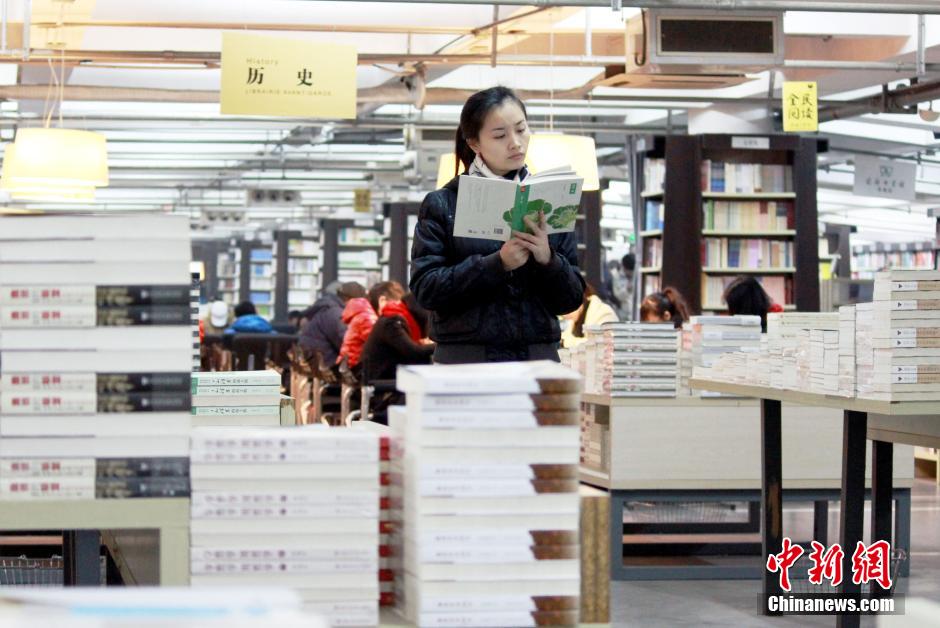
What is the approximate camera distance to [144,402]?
203 centimetres

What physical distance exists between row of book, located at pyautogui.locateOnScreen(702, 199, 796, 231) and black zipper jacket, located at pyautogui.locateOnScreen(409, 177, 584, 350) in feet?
27.7

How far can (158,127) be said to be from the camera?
14117 millimetres

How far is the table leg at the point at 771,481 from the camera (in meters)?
4.78

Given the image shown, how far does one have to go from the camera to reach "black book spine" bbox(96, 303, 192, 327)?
6.65 ft

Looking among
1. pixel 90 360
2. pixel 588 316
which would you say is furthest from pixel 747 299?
pixel 90 360

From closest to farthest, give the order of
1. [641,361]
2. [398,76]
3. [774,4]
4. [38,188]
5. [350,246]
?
1. [641,361]
2. [774,4]
3. [38,188]
4. [398,76]
5. [350,246]

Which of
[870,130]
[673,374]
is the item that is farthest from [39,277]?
[870,130]

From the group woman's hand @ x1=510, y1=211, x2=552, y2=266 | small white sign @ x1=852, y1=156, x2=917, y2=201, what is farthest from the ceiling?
woman's hand @ x1=510, y1=211, x2=552, y2=266

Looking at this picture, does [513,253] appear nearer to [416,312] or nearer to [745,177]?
[416,312]

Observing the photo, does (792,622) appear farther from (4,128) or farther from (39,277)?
(4,128)

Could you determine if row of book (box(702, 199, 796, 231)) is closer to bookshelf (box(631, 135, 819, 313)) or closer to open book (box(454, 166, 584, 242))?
bookshelf (box(631, 135, 819, 313))

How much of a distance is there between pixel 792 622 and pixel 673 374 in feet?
4.03

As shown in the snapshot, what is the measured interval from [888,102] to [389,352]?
4.81 metres

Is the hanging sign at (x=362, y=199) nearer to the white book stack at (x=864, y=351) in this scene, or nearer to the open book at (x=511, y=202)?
the white book stack at (x=864, y=351)
